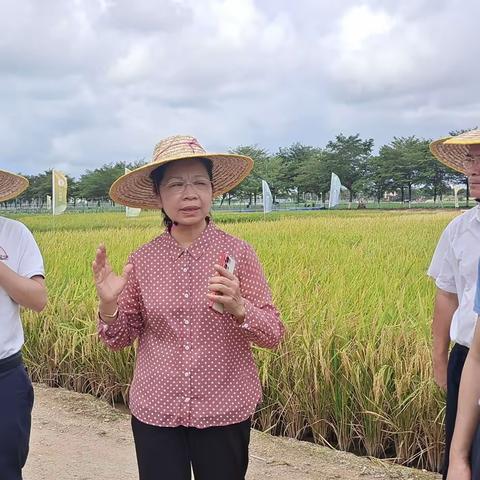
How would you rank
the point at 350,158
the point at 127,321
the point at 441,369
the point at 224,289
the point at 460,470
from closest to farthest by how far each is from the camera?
the point at 460,470, the point at 224,289, the point at 127,321, the point at 441,369, the point at 350,158

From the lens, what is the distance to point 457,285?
1615 mm

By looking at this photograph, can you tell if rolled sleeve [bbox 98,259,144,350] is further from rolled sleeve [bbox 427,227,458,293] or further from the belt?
rolled sleeve [bbox 427,227,458,293]

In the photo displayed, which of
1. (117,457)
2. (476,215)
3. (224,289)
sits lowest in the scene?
(117,457)

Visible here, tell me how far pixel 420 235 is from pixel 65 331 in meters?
6.68

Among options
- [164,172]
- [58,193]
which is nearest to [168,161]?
[164,172]

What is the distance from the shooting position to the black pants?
58.5 inches

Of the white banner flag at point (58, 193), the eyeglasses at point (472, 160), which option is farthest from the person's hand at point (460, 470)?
the white banner flag at point (58, 193)

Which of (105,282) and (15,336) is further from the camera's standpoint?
(15,336)

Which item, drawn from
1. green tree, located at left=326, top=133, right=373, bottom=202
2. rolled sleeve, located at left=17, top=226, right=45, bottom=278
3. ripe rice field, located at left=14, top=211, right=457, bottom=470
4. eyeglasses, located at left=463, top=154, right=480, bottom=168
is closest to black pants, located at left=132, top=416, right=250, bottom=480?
rolled sleeve, located at left=17, top=226, right=45, bottom=278

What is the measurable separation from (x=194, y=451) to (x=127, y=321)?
0.36m

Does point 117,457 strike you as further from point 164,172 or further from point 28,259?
point 164,172

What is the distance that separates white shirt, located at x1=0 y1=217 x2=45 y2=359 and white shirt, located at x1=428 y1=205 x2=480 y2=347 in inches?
42.5

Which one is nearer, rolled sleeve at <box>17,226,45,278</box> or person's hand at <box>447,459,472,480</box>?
person's hand at <box>447,459,472,480</box>

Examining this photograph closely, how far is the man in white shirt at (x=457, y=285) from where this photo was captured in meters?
1.54
